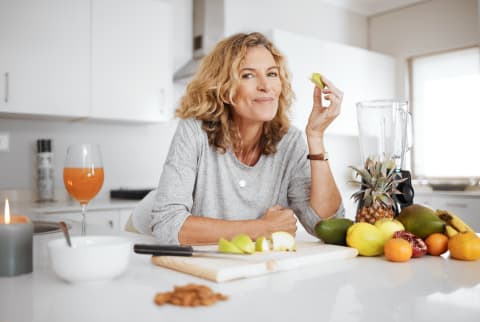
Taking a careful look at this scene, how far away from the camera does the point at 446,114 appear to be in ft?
14.9

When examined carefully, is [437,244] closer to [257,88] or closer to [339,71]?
[257,88]

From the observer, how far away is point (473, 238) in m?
1.02

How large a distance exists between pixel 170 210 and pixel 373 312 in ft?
2.62

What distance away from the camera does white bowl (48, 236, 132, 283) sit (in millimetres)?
766

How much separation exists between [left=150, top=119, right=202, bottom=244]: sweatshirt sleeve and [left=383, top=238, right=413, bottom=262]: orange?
0.57 meters

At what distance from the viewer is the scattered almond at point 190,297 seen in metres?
0.67

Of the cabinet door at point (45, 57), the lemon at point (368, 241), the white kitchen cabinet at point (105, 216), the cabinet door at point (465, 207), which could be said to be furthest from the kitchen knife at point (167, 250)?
the cabinet door at point (465, 207)

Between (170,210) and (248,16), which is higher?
(248,16)

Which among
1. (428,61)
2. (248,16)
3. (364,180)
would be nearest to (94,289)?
(364,180)

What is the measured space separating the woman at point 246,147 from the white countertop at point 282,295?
0.53 m

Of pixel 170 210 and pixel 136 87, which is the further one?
pixel 136 87

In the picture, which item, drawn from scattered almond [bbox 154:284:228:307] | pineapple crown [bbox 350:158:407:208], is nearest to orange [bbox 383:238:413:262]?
pineapple crown [bbox 350:158:407:208]

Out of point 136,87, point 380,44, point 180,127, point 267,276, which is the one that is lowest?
point 267,276

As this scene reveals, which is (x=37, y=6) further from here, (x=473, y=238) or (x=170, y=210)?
(x=473, y=238)
